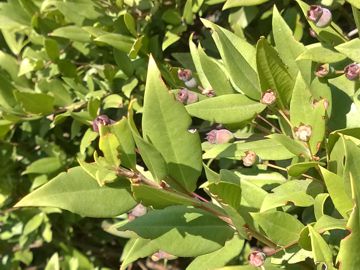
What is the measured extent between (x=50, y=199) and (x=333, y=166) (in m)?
0.47

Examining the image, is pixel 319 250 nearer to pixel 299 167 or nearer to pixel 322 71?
pixel 299 167

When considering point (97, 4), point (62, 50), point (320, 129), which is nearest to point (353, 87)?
point (320, 129)

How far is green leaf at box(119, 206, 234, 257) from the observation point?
1.14 meters

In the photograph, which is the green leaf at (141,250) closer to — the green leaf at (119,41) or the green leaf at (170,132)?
the green leaf at (170,132)

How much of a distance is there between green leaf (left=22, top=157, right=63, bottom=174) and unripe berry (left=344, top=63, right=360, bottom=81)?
1135 millimetres

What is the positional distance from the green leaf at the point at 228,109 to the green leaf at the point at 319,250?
34cm

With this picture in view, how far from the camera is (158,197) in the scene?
1043 millimetres

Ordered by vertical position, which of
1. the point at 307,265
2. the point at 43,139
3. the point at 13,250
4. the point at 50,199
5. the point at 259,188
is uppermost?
the point at 50,199

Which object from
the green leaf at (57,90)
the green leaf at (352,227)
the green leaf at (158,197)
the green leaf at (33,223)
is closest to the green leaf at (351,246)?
the green leaf at (352,227)

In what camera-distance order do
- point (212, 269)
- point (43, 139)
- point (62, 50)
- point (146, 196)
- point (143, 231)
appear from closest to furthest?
point (146, 196), point (143, 231), point (212, 269), point (62, 50), point (43, 139)

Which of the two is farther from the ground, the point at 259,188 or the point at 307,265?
the point at 259,188

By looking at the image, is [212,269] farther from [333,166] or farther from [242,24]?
[242,24]

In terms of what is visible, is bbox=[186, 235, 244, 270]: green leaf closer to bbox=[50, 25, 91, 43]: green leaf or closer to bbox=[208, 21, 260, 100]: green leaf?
bbox=[208, 21, 260, 100]: green leaf

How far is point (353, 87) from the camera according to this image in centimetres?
129
